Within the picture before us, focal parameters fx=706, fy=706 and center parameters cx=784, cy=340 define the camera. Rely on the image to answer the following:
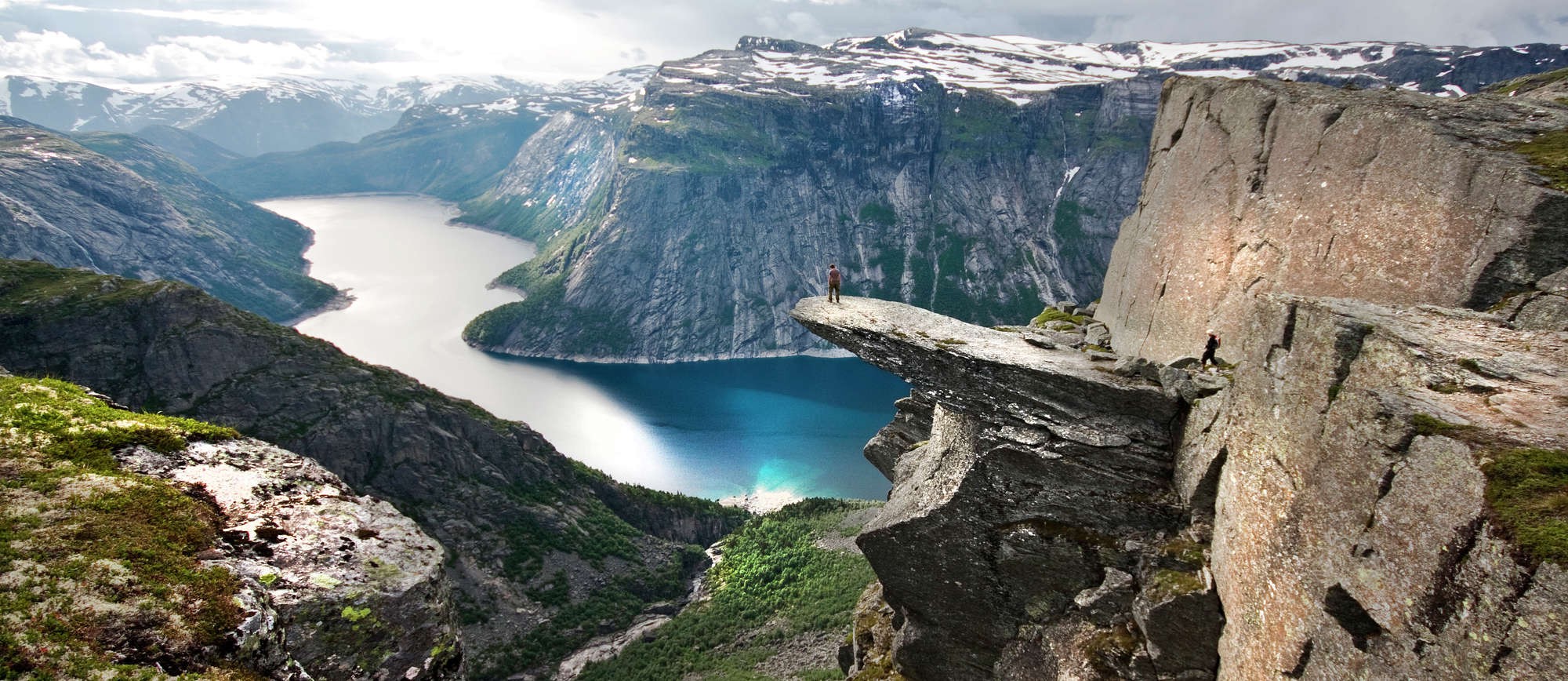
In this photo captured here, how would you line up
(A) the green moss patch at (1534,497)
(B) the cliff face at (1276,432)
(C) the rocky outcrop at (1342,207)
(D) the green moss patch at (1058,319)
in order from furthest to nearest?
(D) the green moss patch at (1058,319), (C) the rocky outcrop at (1342,207), (B) the cliff face at (1276,432), (A) the green moss patch at (1534,497)

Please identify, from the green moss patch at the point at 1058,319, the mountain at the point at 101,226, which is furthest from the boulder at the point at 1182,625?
the mountain at the point at 101,226

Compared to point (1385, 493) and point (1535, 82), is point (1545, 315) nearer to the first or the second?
point (1385, 493)

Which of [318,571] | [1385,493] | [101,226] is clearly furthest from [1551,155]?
[101,226]

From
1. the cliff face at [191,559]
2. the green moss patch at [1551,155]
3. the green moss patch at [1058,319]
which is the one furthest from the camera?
the green moss patch at [1058,319]

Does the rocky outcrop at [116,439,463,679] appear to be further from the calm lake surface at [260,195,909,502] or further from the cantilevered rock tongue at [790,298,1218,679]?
the calm lake surface at [260,195,909,502]

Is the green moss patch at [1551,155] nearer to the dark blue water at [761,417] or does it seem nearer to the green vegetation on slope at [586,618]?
the green vegetation on slope at [586,618]

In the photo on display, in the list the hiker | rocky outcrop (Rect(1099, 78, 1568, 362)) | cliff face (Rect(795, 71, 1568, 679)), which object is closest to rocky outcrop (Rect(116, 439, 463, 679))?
cliff face (Rect(795, 71, 1568, 679))
